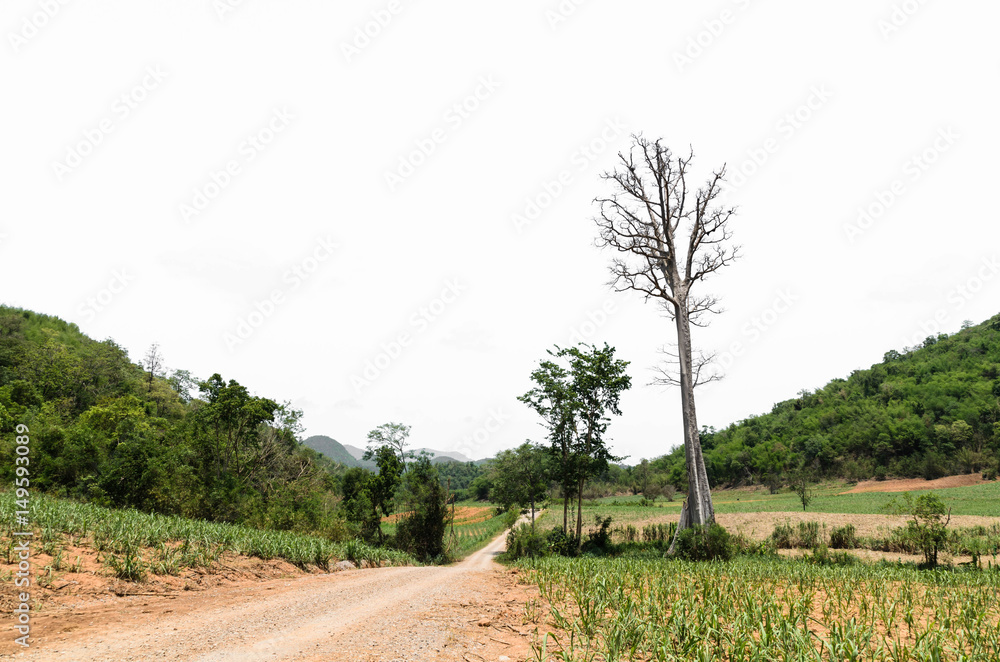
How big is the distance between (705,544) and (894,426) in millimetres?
97173

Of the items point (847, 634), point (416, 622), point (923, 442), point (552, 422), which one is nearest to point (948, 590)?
point (847, 634)

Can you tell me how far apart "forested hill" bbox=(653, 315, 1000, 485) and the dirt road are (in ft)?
337

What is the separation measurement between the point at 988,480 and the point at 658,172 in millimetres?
88506

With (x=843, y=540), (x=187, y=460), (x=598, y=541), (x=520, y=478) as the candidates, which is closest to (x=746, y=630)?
(x=598, y=541)

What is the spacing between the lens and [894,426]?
85312 millimetres

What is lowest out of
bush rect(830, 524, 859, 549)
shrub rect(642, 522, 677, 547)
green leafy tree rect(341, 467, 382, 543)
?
green leafy tree rect(341, 467, 382, 543)

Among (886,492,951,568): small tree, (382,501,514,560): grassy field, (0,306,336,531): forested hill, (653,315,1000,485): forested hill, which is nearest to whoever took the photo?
(886,492,951,568): small tree

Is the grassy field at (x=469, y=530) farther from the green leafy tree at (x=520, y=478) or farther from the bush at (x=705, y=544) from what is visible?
the bush at (x=705, y=544)

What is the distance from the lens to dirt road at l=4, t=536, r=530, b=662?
4.95 metres

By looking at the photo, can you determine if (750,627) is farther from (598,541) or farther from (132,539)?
(598,541)

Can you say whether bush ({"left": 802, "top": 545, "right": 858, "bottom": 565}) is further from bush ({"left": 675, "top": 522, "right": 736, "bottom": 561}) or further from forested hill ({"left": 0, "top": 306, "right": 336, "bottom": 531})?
forested hill ({"left": 0, "top": 306, "right": 336, "bottom": 531})

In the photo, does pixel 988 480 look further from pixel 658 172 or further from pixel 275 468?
pixel 275 468

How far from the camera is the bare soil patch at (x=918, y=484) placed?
230 ft

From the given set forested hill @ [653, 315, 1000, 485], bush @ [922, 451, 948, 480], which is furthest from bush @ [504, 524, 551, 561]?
bush @ [922, 451, 948, 480]
